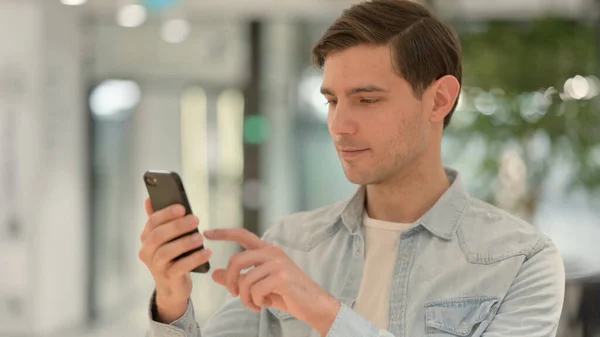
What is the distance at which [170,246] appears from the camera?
1.28 metres

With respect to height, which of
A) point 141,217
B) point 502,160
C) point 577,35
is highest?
point 577,35

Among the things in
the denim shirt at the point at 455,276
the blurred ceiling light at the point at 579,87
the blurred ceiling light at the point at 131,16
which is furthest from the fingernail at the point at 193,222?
the blurred ceiling light at the point at 131,16

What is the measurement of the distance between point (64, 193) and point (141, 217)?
1059 mm

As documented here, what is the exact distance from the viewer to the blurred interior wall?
652cm

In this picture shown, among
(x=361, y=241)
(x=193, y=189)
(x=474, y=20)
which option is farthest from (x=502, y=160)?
(x=361, y=241)

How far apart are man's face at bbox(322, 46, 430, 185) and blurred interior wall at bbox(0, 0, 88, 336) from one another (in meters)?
5.64

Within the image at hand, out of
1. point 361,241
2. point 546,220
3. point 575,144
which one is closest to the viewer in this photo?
point 361,241

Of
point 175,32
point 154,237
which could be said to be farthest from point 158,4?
point 154,237

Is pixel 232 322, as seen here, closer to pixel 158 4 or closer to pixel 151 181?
pixel 151 181

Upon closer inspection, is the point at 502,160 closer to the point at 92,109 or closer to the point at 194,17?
the point at 194,17

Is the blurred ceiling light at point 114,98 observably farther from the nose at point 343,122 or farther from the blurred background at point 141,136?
the nose at point 343,122

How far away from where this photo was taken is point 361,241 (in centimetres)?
154

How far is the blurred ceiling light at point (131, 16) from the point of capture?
25.0ft

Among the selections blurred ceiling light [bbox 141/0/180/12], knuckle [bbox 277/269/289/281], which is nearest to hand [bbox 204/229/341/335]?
knuckle [bbox 277/269/289/281]
